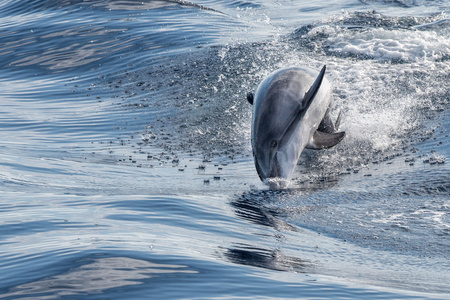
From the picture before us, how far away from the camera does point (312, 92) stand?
8992 mm

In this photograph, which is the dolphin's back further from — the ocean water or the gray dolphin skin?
the ocean water

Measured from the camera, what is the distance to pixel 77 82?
16359mm

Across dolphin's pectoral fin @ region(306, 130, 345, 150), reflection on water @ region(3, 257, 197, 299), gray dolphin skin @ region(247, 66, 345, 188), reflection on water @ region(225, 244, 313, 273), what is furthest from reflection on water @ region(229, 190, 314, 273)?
dolphin's pectoral fin @ region(306, 130, 345, 150)

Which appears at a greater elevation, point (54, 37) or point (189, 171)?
point (54, 37)

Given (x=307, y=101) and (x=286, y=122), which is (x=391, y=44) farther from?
(x=286, y=122)

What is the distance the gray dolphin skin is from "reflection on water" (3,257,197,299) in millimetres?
3699

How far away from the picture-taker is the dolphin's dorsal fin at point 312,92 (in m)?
8.92

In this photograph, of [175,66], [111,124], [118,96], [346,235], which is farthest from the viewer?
[175,66]

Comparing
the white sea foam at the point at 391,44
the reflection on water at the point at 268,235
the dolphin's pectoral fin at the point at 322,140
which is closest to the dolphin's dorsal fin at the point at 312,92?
the dolphin's pectoral fin at the point at 322,140

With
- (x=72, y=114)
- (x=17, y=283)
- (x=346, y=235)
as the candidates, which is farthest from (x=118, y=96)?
(x=17, y=283)

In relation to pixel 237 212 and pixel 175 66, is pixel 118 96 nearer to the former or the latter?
pixel 175 66

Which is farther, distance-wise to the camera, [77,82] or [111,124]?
[77,82]

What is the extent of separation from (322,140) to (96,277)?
5282 mm

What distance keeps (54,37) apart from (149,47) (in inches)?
142
